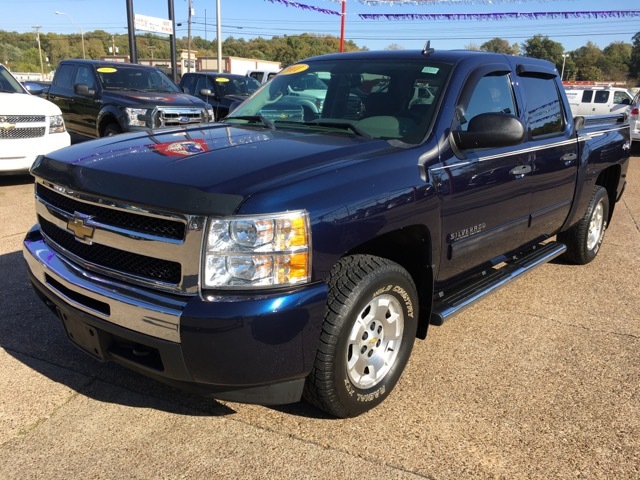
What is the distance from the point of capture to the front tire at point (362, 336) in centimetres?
247

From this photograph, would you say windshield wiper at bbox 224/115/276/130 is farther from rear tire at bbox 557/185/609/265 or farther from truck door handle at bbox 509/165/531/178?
rear tire at bbox 557/185/609/265

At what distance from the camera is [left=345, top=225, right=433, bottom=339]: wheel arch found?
2.89 metres

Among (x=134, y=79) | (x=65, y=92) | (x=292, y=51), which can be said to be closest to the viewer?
(x=134, y=79)

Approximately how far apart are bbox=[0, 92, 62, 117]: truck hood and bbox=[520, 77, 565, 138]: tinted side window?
22.2 feet

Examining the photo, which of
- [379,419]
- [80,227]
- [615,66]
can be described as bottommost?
[379,419]

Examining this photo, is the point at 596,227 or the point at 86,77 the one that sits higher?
the point at 86,77

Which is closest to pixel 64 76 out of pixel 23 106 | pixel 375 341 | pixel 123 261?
pixel 23 106

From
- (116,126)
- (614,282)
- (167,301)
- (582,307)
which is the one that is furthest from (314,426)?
(116,126)

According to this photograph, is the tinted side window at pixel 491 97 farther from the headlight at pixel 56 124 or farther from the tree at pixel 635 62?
the tree at pixel 635 62

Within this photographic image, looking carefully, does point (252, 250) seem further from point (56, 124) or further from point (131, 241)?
point (56, 124)

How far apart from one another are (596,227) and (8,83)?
8403 millimetres

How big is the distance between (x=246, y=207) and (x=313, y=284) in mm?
437

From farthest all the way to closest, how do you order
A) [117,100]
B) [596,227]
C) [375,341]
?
[117,100], [596,227], [375,341]

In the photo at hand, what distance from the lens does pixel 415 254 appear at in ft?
10.1
